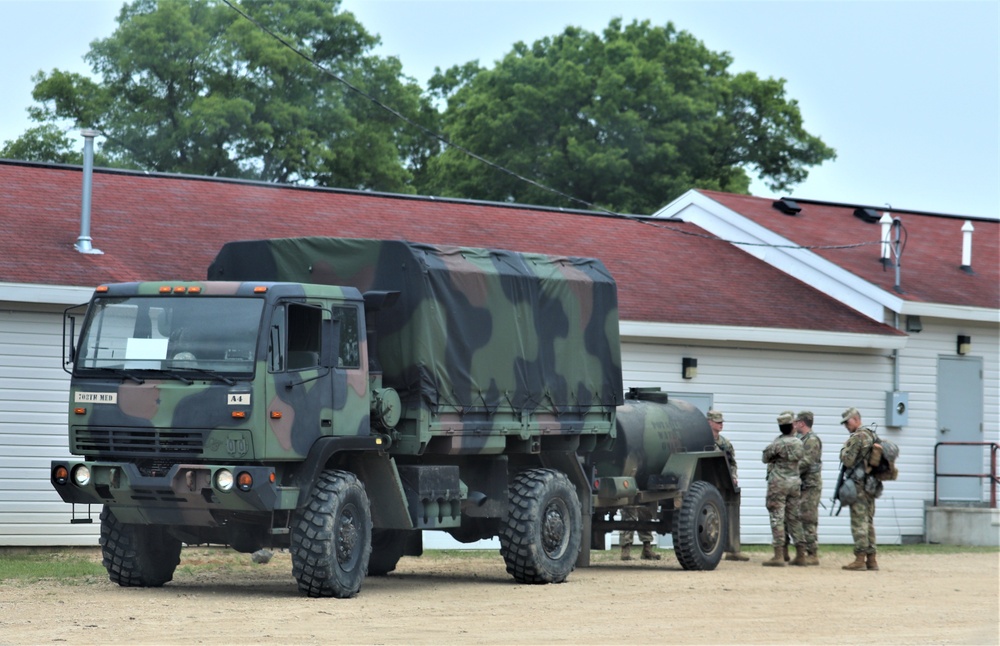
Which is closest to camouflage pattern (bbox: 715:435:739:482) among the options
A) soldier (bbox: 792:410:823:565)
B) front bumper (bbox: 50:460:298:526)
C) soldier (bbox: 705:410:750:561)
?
soldier (bbox: 705:410:750:561)

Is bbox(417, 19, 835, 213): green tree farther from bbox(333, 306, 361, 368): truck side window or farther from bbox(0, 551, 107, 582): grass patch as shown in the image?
bbox(333, 306, 361, 368): truck side window

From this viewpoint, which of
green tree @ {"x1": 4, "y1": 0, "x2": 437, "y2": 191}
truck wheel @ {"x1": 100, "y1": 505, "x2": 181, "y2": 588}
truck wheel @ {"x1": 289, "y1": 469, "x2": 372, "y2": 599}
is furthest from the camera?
green tree @ {"x1": 4, "y1": 0, "x2": 437, "y2": 191}

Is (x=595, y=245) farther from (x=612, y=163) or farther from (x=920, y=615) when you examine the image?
(x=612, y=163)

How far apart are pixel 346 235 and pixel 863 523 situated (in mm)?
8666

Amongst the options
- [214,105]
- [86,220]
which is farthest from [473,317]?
[214,105]

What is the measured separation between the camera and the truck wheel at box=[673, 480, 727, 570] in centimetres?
1905

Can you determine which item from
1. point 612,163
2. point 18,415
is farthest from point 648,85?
point 18,415

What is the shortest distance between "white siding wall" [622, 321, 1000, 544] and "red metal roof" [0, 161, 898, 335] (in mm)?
633

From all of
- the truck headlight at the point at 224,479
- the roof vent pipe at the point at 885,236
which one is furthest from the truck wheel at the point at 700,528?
the roof vent pipe at the point at 885,236

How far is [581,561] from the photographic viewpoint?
720 inches

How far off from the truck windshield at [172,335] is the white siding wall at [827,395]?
10736mm

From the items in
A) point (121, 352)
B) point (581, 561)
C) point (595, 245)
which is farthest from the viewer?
point (595, 245)

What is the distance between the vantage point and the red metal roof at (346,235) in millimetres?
20797

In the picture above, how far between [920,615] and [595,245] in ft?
44.7
